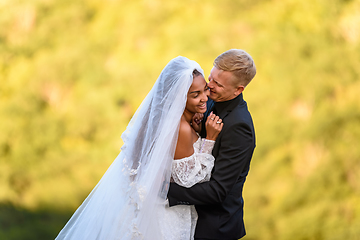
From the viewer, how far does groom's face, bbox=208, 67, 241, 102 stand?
6.55 ft

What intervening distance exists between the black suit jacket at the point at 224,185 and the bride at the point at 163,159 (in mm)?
45

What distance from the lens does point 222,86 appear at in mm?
2018

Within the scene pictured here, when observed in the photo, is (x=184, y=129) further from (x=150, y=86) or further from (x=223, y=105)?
(x=150, y=86)

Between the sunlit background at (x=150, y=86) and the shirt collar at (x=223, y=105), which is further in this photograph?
the sunlit background at (x=150, y=86)

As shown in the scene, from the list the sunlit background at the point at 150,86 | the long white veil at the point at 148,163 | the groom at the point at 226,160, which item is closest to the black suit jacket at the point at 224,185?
the groom at the point at 226,160

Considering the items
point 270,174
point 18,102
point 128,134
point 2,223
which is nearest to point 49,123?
point 18,102

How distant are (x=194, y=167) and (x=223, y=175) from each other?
0.17 meters

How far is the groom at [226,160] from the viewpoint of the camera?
1919mm

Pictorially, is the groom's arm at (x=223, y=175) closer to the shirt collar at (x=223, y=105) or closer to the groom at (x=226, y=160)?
the groom at (x=226, y=160)

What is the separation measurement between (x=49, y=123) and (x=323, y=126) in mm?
4277

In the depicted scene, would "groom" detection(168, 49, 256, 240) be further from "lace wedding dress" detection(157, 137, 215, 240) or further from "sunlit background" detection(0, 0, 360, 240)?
"sunlit background" detection(0, 0, 360, 240)

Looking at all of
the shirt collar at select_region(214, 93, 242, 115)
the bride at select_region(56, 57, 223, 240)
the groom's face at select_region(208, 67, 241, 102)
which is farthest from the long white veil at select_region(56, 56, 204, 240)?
the shirt collar at select_region(214, 93, 242, 115)

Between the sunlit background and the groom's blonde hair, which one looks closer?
the groom's blonde hair

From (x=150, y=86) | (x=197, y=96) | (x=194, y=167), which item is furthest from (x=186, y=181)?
(x=150, y=86)
